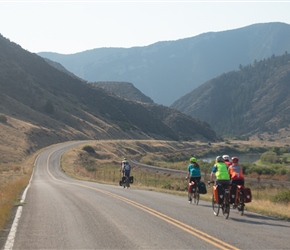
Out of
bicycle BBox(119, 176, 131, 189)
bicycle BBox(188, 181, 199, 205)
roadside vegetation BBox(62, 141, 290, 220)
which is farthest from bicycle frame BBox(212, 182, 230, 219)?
bicycle BBox(119, 176, 131, 189)

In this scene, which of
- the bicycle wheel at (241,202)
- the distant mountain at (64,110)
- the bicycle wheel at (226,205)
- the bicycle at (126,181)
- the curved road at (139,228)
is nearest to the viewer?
the curved road at (139,228)

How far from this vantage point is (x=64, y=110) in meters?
145

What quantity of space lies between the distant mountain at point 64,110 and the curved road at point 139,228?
81.4 metres

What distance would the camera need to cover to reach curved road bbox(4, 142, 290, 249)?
10.2m

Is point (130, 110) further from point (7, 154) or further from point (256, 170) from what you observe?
point (256, 170)

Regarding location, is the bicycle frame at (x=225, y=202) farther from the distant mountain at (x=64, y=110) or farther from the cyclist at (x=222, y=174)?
the distant mountain at (x=64, y=110)

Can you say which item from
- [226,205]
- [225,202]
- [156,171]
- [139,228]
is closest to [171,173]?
[156,171]

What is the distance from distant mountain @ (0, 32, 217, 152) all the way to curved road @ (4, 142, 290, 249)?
8141cm

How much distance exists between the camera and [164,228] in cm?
1230

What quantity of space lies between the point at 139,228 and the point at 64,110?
135 m

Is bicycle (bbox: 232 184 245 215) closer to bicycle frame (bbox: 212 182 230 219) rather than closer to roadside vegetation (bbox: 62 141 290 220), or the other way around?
bicycle frame (bbox: 212 182 230 219)

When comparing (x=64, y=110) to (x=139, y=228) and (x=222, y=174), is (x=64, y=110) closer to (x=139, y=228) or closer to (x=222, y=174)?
(x=222, y=174)

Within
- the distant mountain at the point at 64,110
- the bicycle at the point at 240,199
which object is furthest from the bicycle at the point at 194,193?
the distant mountain at the point at 64,110

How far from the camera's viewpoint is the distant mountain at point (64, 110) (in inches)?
4872
